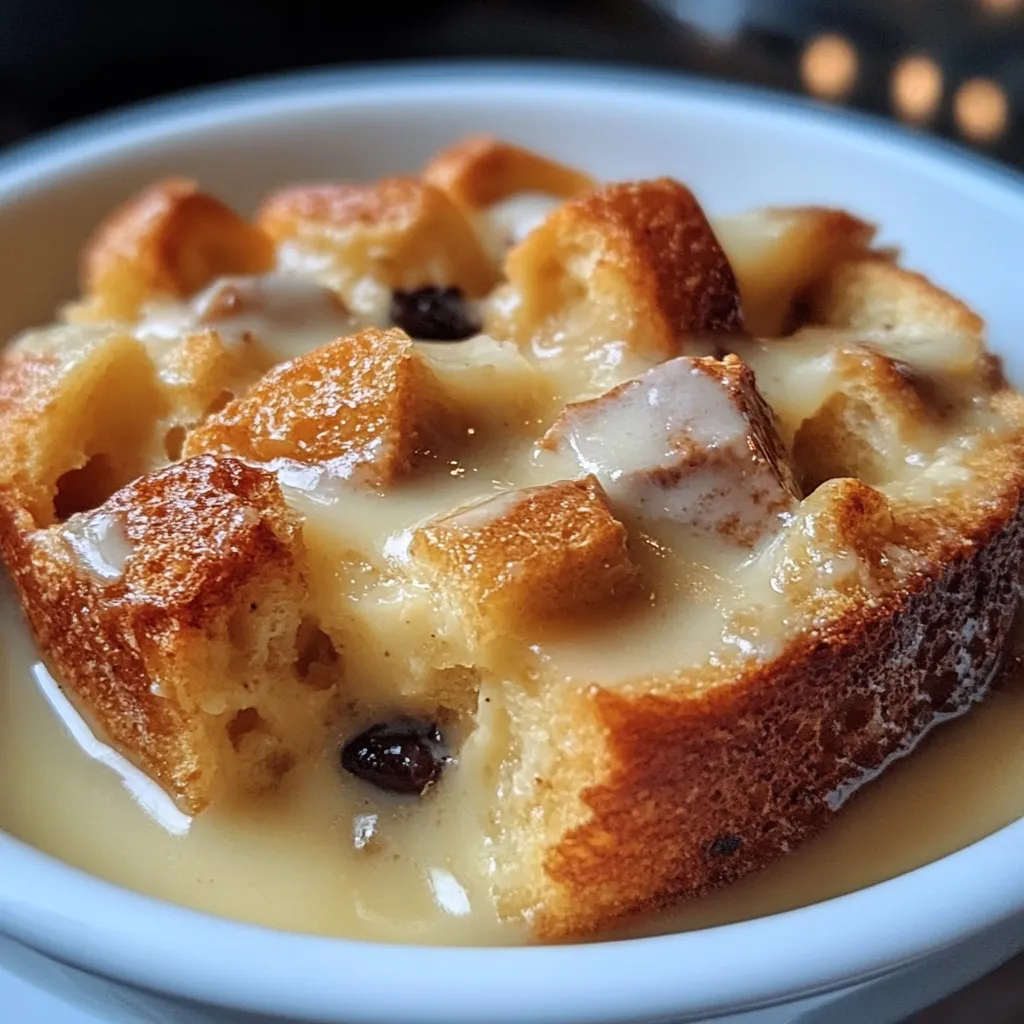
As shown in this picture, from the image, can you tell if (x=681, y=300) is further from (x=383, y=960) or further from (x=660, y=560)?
(x=383, y=960)

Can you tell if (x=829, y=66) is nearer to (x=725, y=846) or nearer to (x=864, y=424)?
(x=864, y=424)

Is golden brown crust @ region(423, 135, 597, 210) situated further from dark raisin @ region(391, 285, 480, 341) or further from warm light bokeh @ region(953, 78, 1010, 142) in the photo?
warm light bokeh @ region(953, 78, 1010, 142)

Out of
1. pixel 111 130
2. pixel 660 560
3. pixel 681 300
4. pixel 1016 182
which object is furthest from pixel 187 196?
pixel 1016 182

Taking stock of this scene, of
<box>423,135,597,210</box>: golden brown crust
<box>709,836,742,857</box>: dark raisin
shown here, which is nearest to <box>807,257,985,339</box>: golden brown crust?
<box>423,135,597,210</box>: golden brown crust

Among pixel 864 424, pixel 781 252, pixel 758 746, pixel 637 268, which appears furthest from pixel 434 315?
pixel 758 746

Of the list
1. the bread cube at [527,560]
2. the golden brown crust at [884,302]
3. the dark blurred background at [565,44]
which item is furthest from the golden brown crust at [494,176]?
the dark blurred background at [565,44]

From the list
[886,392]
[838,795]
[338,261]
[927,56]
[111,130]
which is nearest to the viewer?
[838,795]

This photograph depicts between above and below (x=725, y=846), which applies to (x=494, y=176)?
above
